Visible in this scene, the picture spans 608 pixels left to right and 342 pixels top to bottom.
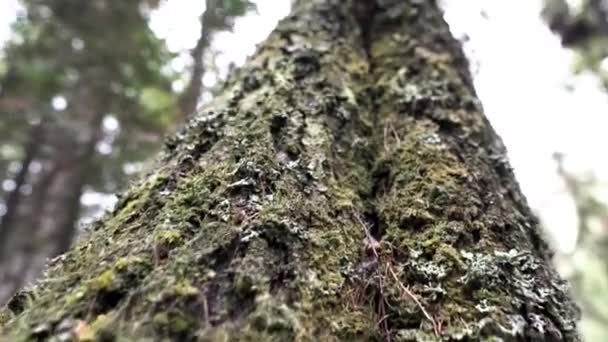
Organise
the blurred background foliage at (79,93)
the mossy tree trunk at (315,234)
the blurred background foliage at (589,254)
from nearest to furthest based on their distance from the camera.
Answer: the mossy tree trunk at (315,234) < the blurred background foliage at (79,93) < the blurred background foliage at (589,254)

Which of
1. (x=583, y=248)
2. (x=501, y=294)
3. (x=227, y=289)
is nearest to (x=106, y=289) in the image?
(x=227, y=289)

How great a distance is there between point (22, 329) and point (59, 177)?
4956 millimetres

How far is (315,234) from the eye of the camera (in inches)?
76.8

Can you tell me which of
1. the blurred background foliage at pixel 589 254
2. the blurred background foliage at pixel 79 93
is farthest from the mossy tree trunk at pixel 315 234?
the blurred background foliage at pixel 589 254

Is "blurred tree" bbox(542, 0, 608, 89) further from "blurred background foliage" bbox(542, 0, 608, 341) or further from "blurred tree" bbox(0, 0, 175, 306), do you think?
"blurred tree" bbox(0, 0, 175, 306)

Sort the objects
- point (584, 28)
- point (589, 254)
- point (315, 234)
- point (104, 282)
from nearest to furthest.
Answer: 1. point (104, 282)
2. point (315, 234)
3. point (584, 28)
4. point (589, 254)

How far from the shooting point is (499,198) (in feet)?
7.72

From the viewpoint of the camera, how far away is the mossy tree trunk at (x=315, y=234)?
157 centimetres

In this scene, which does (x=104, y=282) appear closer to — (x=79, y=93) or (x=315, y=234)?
(x=315, y=234)

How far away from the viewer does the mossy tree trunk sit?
1.57 meters

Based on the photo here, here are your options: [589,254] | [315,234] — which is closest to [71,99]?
[315,234]

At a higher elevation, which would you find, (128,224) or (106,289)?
(128,224)

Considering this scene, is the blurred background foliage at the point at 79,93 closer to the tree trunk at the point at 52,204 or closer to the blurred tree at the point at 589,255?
the tree trunk at the point at 52,204

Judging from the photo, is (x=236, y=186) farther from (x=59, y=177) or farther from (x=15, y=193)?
(x=15, y=193)
